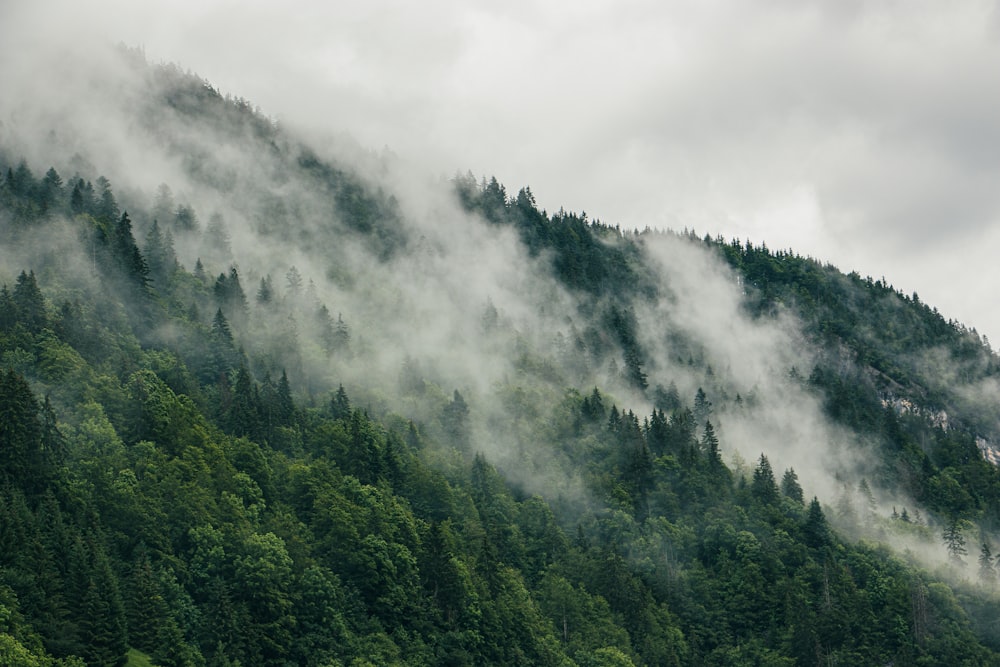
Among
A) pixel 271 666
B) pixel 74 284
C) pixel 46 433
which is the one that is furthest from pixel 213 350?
pixel 271 666

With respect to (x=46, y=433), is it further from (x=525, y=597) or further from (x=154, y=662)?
(x=525, y=597)

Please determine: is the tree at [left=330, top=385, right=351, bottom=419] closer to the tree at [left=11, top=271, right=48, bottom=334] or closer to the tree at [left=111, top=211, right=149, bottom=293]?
the tree at [left=111, top=211, right=149, bottom=293]

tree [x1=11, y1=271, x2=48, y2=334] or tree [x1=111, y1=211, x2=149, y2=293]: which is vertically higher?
tree [x1=111, y1=211, x2=149, y2=293]

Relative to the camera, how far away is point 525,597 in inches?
6565

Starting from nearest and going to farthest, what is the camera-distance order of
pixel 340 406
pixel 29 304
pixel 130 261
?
pixel 29 304 → pixel 130 261 → pixel 340 406

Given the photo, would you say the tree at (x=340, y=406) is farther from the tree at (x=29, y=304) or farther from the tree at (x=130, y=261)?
the tree at (x=29, y=304)

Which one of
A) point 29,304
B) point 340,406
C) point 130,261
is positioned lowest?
point 29,304

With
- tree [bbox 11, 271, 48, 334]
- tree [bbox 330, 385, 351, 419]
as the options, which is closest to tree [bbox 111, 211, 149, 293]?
tree [bbox 11, 271, 48, 334]

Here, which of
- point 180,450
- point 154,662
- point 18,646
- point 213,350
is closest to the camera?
point 18,646

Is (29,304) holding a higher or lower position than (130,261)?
lower

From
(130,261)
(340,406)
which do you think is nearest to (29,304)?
(130,261)

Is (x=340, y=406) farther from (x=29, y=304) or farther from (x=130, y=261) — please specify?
(x=29, y=304)

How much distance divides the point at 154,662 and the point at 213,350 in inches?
3346

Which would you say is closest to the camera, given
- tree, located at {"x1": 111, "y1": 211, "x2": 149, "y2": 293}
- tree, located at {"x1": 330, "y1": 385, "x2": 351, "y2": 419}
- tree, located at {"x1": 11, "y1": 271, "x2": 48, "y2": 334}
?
tree, located at {"x1": 11, "y1": 271, "x2": 48, "y2": 334}
